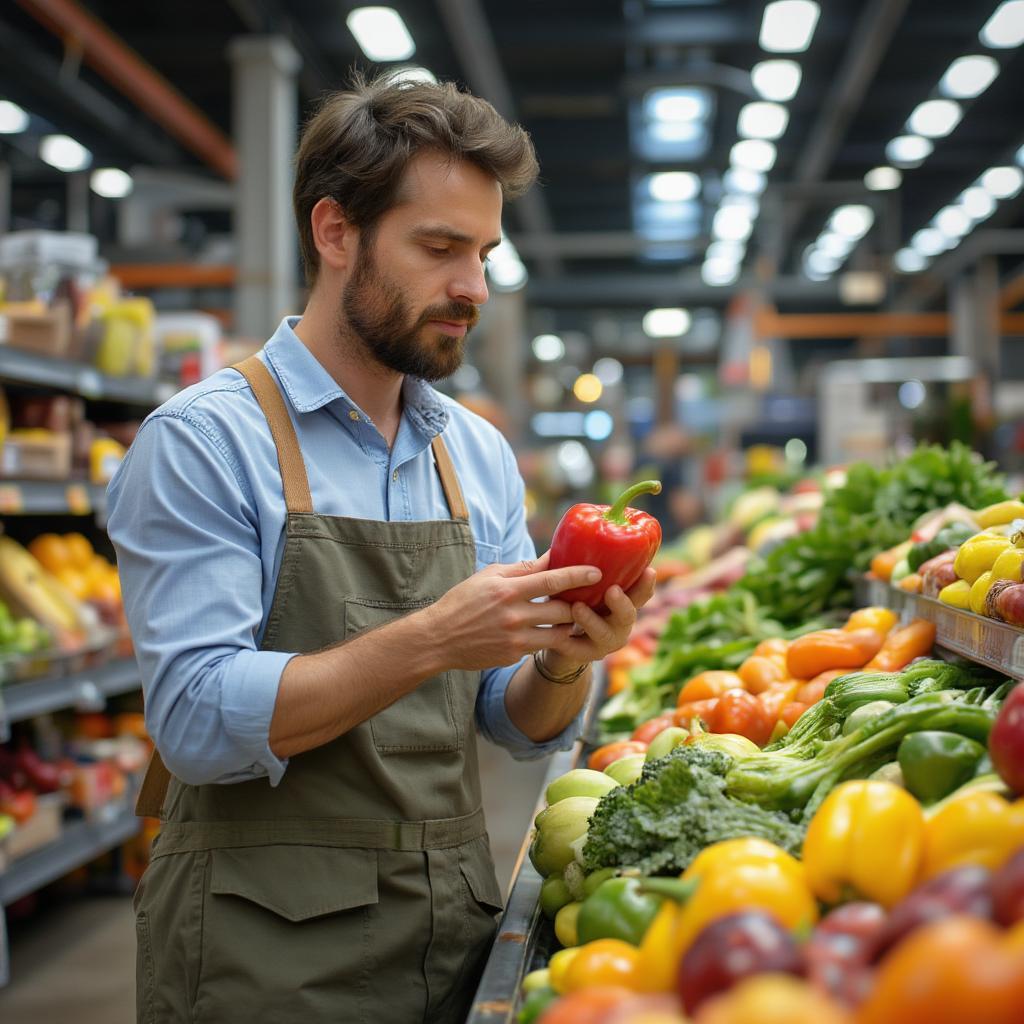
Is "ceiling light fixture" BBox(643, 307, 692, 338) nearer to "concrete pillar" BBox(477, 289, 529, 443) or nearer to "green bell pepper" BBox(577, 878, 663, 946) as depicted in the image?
"concrete pillar" BBox(477, 289, 529, 443)

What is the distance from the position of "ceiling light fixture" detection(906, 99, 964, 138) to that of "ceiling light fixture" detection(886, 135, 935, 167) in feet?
1.06

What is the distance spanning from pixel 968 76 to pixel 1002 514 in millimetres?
9705

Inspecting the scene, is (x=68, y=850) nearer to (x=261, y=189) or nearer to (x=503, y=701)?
(x=503, y=701)

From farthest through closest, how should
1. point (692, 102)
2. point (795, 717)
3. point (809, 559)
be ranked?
point (692, 102) → point (809, 559) → point (795, 717)

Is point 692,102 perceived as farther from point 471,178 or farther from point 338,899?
point 338,899

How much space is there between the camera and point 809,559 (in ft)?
12.0

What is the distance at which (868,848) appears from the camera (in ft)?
4.00

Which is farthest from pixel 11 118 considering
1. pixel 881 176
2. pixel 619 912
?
pixel 619 912

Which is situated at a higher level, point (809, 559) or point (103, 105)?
point (103, 105)

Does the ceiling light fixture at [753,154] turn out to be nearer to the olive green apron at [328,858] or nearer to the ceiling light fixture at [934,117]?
the ceiling light fixture at [934,117]

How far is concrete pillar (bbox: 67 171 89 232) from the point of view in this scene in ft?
40.7

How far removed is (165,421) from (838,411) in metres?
8.37

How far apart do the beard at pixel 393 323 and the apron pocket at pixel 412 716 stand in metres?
0.43

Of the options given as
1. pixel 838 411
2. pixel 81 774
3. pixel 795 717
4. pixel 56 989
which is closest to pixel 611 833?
pixel 795 717
